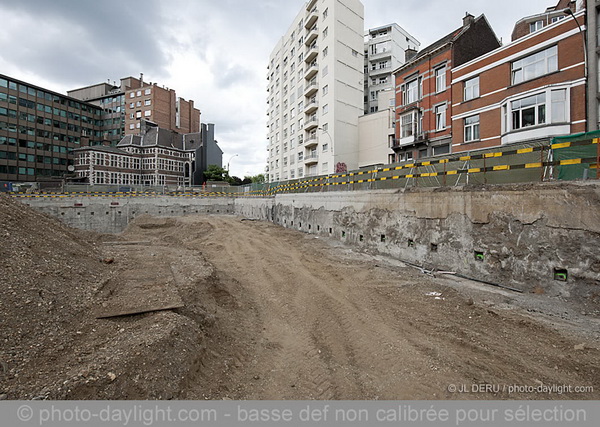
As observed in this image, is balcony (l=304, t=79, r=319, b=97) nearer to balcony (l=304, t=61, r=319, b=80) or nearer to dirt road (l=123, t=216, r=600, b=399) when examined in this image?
balcony (l=304, t=61, r=319, b=80)

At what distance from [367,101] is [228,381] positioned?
185 feet

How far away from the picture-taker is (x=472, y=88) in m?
22.2

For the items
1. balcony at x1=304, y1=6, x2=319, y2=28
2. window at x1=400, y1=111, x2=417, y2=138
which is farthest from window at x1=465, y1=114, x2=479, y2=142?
balcony at x1=304, y1=6, x2=319, y2=28

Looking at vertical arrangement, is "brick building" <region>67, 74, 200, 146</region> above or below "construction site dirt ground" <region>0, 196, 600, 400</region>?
above

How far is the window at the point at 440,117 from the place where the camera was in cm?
2484

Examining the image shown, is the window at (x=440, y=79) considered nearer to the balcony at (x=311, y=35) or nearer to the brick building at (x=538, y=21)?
the brick building at (x=538, y=21)

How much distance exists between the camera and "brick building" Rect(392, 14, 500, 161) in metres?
24.1

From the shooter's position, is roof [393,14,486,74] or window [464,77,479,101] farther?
roof [393,14,486,74]

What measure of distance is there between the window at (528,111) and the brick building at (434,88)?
5.41m

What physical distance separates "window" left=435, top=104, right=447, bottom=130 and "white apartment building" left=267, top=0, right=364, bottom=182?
12.8 m

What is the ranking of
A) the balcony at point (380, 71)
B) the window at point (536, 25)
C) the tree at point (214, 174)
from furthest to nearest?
the tree at point (214, 174)
the balcony at point (380, 71)
the window at point (536, 25)

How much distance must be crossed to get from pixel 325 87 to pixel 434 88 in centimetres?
1781

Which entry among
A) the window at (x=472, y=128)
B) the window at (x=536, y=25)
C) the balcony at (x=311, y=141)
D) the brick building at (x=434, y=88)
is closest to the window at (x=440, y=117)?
the brick building at (x=434, y=88)

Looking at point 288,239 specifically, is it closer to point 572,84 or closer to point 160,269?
point 160,269
